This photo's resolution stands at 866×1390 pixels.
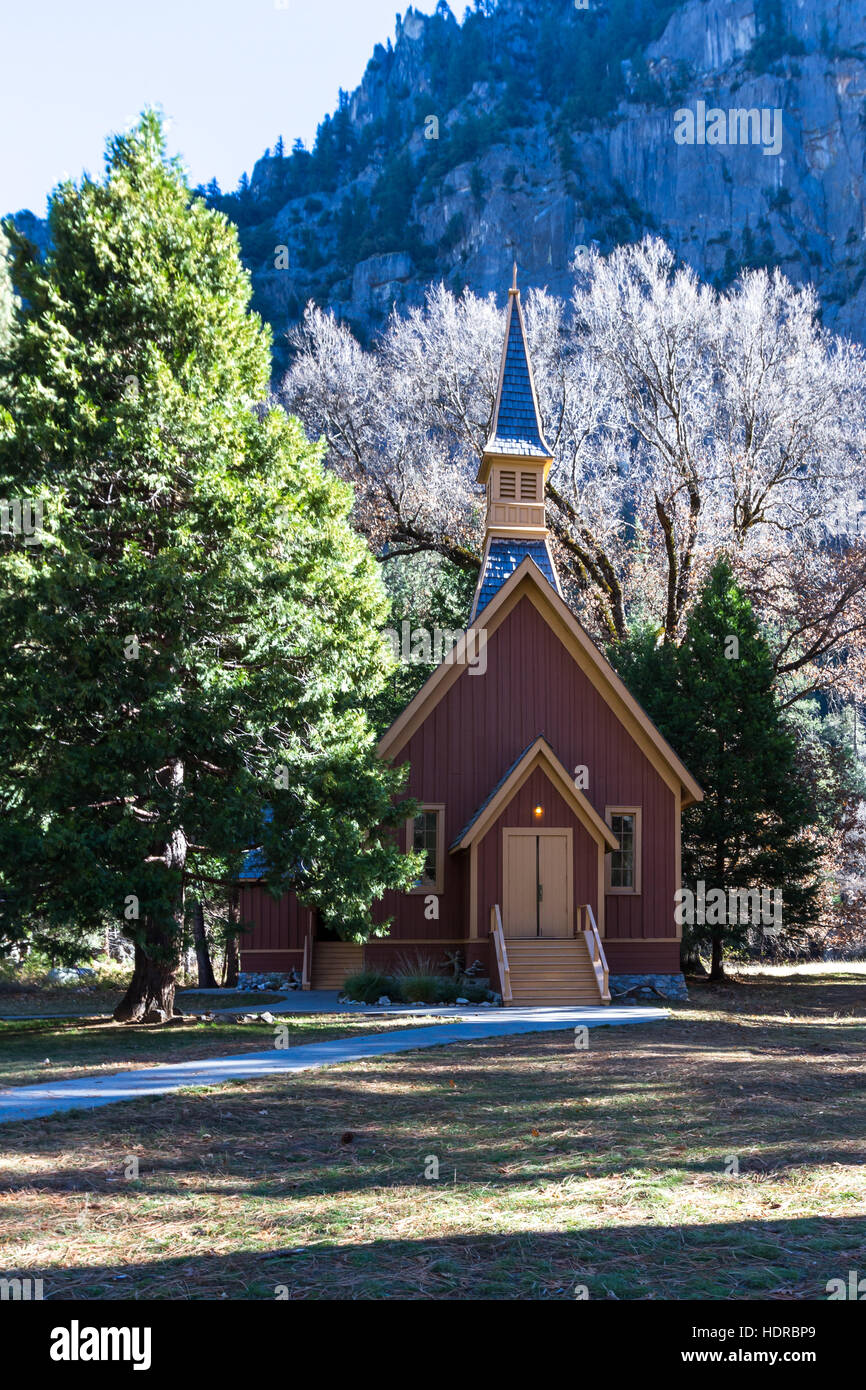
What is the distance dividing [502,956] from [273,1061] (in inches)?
328

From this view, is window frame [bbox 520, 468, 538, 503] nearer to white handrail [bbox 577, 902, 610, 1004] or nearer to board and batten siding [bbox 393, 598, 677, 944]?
board and batten siding [bbox 393, 598, 677, 944]

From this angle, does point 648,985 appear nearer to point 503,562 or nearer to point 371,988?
point 371,988

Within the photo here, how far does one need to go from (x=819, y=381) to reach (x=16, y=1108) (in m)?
27.9

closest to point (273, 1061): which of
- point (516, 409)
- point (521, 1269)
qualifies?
point (521, 1269)

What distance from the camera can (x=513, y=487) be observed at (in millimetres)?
24422

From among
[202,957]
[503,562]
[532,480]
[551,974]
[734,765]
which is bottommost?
[202,957]

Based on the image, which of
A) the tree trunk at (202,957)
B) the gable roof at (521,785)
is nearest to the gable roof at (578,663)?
the gable roof at (521,785)

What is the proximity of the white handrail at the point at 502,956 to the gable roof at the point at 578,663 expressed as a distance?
147 inches

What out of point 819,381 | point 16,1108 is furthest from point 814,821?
point 16,1108

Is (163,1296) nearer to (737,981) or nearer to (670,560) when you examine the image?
(737,981)

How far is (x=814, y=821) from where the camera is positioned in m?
24.1

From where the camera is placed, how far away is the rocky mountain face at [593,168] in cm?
10906

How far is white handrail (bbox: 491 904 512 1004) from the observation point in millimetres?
18281

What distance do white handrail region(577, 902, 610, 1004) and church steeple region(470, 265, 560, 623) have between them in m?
6.75
